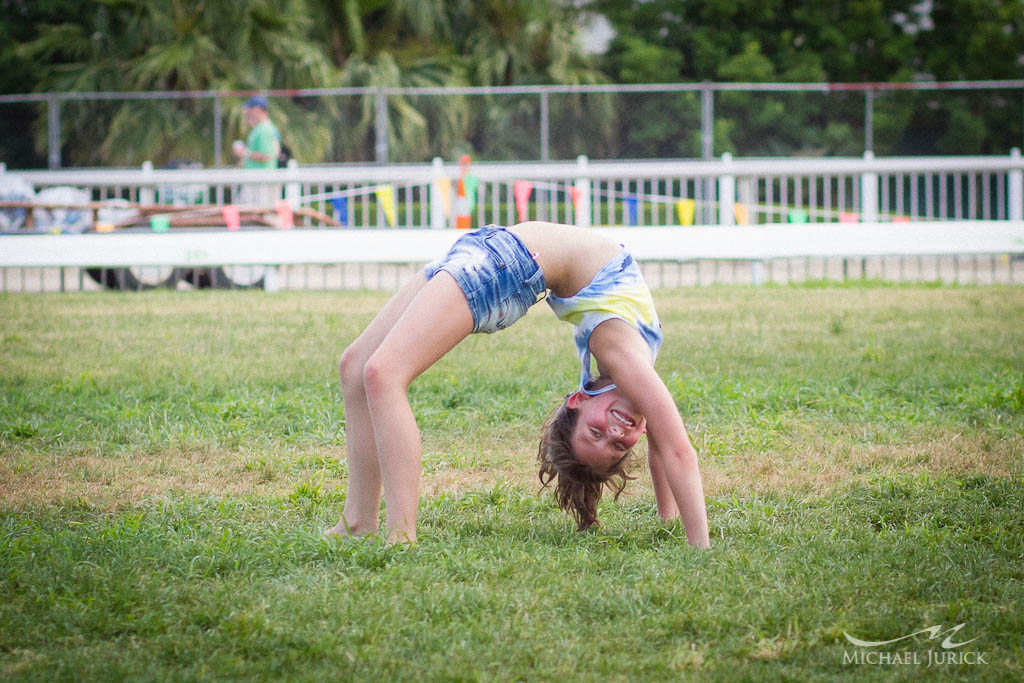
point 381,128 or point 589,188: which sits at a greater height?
point 381,128

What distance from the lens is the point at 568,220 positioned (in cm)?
1577

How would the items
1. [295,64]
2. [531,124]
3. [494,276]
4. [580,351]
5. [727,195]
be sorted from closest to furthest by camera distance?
[494,276]
[580,351]
[727,195]
[531,124]
[295,64]

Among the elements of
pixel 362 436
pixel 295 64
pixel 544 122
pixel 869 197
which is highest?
pixel 295 64

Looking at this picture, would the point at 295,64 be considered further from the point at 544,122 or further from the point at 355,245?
the point at 355,245

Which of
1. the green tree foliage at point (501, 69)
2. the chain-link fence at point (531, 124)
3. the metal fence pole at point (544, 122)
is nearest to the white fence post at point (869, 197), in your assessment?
the chain-link fence at point (531, 124)

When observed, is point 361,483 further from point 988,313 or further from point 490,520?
point 988,313

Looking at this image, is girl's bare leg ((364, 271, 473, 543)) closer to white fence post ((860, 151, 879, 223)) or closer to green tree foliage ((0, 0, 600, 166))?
white fence post ((860, 151, 879, 223))

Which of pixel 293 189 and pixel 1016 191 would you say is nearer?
pixel 293 189

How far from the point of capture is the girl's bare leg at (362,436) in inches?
150

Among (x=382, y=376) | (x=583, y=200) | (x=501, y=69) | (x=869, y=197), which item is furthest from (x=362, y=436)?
(x=501, y=69)

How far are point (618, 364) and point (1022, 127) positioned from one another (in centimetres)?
2356

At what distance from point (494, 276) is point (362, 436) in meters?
0.71

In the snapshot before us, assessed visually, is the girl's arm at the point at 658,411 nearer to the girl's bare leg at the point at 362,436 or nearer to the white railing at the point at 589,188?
the girl's bare leg at the point at 362,436

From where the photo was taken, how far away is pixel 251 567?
3.45 meters
